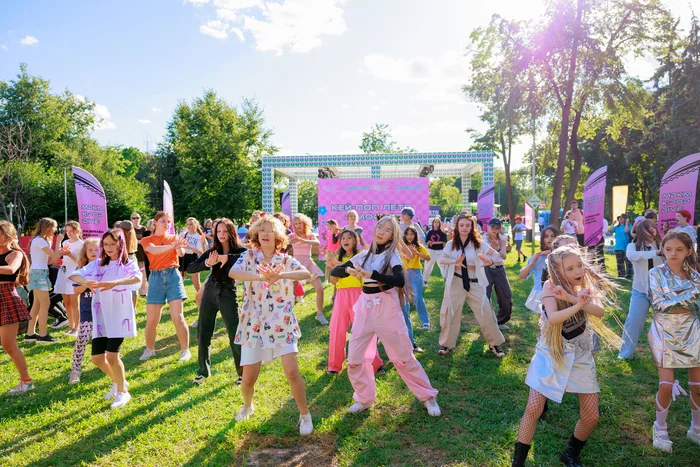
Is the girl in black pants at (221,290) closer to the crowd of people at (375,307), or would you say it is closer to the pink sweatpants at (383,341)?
the crowd of people at (375,307)

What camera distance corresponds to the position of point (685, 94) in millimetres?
25031

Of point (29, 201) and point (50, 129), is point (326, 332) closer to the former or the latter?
point (29, 201)

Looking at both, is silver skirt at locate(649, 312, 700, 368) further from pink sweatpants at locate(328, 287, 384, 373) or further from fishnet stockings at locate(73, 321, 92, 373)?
fishnet stockings at locate(73, 321, 92, 373)

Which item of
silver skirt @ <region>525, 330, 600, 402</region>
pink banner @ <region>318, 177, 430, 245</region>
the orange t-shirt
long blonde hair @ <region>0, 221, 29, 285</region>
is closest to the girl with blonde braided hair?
silver skirt @ <region>525, 330, 600, 402</region>

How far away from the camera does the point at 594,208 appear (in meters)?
9.52

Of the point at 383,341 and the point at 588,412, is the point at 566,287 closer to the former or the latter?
the point at 588,412

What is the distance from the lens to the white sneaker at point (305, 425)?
363 cm

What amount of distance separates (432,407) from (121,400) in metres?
2.97

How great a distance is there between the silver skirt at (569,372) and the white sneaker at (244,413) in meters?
2.40

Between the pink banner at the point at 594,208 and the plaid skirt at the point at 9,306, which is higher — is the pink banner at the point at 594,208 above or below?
above

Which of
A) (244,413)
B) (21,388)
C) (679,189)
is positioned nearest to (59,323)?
(21,388)

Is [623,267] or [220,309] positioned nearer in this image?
[220,309]

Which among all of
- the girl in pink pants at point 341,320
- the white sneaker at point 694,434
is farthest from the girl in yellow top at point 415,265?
the white sneaker at point 694,434

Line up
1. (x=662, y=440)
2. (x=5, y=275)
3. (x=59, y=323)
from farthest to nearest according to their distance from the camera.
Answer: (x=59, y=323), (x=5, y=275), (x=662, y=440)
